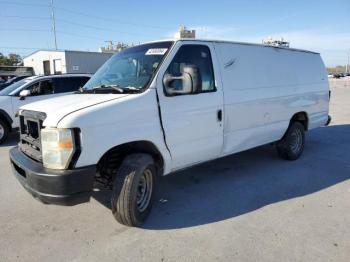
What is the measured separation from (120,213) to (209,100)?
1855 mm

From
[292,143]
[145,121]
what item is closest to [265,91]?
[292,143]

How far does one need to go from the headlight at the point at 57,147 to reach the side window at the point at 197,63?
1398 millimetres

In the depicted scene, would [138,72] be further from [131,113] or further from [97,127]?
[97,127]

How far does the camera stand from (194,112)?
421 cm

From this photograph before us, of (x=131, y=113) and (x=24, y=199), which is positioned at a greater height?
(x=131, y=113)

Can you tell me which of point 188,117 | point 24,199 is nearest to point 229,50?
point 188,117

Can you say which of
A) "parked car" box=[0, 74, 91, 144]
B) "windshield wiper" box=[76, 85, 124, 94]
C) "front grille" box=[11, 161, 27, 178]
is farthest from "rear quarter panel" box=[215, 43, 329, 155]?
"parked car" box=[0, 74, 91, 144]

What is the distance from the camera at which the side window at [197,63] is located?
4.08 metres

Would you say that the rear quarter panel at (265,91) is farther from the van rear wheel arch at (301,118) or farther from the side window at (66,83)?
the side window at (66,83)

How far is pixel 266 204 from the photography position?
4.41 metres

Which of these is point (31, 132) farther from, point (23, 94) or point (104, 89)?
point (23, 94)

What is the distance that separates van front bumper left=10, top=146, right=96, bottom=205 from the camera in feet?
10.4

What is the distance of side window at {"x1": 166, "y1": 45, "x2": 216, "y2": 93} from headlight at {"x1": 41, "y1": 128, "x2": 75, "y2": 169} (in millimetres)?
1398

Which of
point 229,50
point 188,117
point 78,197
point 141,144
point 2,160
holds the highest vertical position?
point 229,50
